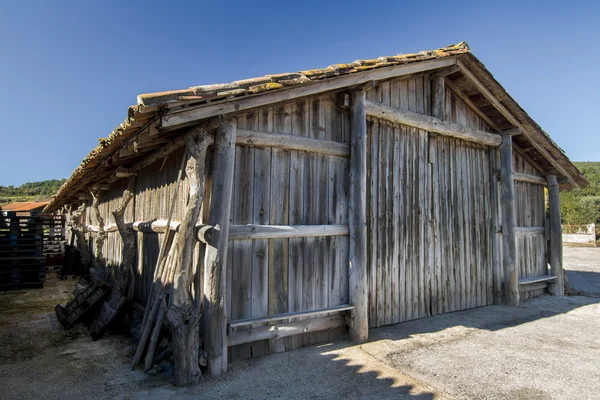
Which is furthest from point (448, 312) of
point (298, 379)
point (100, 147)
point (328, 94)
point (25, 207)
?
point (25, 207)

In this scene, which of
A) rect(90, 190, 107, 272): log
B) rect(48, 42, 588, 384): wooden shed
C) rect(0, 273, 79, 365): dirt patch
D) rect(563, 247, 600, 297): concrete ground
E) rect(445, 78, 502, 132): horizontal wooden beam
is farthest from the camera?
rect(563, 247, 600, 297): concrete ground

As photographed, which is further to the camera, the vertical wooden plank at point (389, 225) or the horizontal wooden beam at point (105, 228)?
the horizontal wooden beam at point (105, 228)

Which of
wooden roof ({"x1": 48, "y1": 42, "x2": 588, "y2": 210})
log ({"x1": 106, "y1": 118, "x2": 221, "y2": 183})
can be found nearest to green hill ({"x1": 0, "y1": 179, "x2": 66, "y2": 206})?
Result: wooden roof ({"x1": 48, "y1": 42, "x2": 588, "y2": 210})

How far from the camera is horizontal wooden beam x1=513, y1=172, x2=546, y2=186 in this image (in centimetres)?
859

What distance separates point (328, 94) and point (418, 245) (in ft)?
10.1

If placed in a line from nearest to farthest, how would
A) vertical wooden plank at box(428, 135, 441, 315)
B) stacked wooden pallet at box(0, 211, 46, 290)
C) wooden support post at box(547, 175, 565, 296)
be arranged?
vertical wooden plank at box(428, 135, 441, 315)
wooden support post at box(547, 175, 565, 296)
stacked wooden pallet at box(0, 211, 46, 290)

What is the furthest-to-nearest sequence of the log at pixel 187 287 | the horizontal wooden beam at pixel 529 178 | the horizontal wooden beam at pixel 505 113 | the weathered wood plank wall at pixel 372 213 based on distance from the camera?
the horizontal wooden beam at pixel 529 178
the horizontal wooden beam at pixel 505 113
the weathered wood plank wall at pixel 372 213
the log at pixel 187 287

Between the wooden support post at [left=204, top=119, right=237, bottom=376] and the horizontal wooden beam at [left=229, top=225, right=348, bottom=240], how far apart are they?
224 mm

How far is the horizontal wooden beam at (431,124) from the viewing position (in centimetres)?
587

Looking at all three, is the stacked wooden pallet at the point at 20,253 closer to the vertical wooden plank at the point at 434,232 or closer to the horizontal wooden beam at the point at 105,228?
the horizontal wooden beam at the point at 105,228

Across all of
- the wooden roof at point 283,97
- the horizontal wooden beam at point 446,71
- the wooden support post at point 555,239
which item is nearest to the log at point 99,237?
the wooden roof at point 283,97

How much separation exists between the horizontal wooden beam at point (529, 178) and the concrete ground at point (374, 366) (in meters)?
3.47

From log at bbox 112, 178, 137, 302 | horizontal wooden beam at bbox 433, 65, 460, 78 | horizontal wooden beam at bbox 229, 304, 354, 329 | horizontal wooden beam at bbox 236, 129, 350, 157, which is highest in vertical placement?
horizontal wooden beam at bbox 433, 65, 460, 78

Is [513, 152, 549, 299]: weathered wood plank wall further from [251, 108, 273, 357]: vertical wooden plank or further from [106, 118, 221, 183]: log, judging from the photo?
[106, 118, 221, 183]: log
